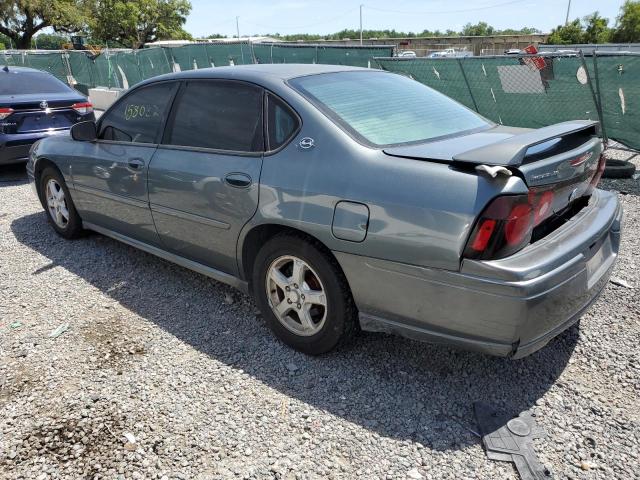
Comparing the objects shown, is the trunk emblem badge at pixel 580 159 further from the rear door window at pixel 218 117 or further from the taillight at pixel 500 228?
the rear door window at pixel 218 117

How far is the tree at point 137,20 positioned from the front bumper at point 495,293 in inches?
2417

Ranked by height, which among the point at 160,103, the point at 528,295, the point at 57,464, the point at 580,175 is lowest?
the point at 57,464

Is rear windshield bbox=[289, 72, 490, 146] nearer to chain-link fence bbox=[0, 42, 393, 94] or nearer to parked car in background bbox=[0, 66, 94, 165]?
parked car in background bbox=[0, 66, 94, 165]

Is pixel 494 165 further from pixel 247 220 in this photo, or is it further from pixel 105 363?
pixel 105 363

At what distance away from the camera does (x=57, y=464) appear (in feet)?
7.35

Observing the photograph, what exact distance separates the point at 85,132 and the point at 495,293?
3.55 m

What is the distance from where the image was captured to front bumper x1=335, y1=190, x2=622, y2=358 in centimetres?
212

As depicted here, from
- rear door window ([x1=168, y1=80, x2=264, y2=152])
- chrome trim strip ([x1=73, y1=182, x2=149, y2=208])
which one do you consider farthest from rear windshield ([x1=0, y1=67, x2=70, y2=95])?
rear door window ([x1=168, y1=80, x2=264, y2=152])

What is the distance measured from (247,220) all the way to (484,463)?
1.75 m

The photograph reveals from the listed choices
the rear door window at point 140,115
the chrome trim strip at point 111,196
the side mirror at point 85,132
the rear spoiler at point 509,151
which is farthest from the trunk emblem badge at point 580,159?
the side mirror at point 85,132

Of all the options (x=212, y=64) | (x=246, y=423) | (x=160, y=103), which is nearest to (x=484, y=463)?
(x=246, y=423)

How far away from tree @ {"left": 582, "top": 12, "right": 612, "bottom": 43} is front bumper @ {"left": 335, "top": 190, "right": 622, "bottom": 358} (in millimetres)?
52706

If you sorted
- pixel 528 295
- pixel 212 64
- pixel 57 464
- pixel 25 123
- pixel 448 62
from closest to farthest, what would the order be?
pixel 528 295 → pixel 57 464 → pixel 25 123 → pixel 448 62 → pixel 212 64

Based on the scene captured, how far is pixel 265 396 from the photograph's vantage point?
2.63 m
